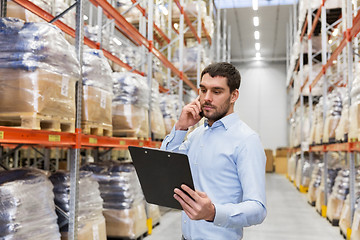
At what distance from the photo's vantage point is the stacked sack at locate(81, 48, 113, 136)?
4.15m

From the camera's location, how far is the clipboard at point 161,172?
1.71 meters

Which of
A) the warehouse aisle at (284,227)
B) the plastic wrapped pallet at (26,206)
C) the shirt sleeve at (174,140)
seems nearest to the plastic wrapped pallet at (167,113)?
the warehouse aisle at (284,227)

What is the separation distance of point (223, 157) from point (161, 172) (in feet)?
1.53

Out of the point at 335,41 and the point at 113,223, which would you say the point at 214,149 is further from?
the point at 335,41

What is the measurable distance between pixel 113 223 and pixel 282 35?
19464 millimetres

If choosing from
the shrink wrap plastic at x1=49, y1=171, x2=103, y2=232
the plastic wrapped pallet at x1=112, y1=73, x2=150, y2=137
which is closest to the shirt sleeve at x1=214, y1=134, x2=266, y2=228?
the shrink wrap plastic at x1=49, y1=171, x2=103, y2=232

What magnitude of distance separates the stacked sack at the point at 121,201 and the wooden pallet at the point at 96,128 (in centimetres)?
96

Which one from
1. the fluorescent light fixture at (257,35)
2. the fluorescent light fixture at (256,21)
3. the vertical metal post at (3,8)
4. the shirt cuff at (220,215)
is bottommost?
the shirt cuff at (220,215)

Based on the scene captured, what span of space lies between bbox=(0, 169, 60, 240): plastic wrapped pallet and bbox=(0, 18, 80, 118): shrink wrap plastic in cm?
62

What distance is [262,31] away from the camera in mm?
21641

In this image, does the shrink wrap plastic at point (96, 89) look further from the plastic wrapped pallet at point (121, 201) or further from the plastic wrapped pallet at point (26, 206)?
the plastic wrapped pallet at point (121, 201)

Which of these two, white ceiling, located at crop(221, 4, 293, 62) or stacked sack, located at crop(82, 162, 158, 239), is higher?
white ceiling, located at crop(221, 4, 293, 62)

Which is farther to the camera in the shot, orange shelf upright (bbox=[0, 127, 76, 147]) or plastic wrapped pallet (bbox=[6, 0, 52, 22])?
plastic wrapped pallet (bbox=[6, 0, 52, 22])

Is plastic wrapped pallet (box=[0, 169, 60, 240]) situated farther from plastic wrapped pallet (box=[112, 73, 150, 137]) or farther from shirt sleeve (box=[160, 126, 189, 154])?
plastic wrapped pallet (box=[112, 73, 150, 137])
